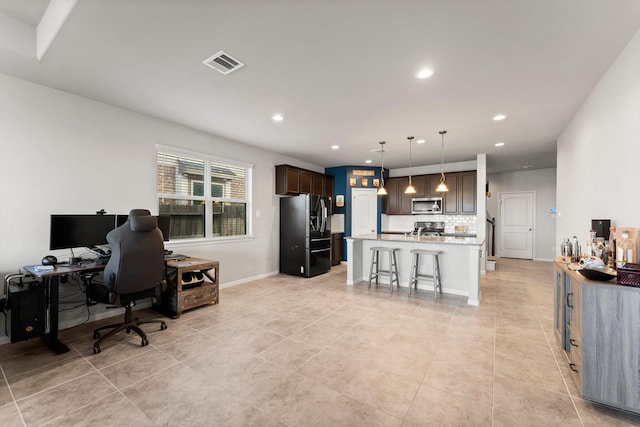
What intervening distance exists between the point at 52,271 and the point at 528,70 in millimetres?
4851

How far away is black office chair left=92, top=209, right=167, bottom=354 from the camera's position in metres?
2.56

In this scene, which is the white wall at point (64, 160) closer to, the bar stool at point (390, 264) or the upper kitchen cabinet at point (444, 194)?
the bar stool at point (390, 264)

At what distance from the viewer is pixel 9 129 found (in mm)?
2721

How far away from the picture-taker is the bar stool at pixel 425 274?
426 centimetres

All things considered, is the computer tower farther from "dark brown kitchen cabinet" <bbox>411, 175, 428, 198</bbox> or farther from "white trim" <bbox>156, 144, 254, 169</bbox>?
"dark brown kitchen cabinet" <bbox>411, 175, 428, 198</bbox>

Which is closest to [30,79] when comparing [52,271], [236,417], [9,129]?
[9,129]

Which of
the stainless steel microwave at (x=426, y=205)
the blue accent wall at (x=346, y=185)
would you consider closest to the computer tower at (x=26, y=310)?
the blue accent wall at (x=346, y=185)

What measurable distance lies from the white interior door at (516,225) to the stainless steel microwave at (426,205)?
3.17 m

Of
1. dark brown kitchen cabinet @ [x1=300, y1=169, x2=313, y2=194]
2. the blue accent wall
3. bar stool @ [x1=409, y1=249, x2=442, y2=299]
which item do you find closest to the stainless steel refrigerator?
dark brown kitchen cabinet @ [x1=300, y1=169, x2=313, y2=194]

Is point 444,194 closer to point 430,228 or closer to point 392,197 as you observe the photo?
point 430,228

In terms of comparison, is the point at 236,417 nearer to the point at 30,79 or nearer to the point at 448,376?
the point at 448,376

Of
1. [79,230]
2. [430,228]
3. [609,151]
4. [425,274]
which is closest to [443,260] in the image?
[425,274]

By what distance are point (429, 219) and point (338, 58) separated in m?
5.87

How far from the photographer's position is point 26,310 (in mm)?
2457
